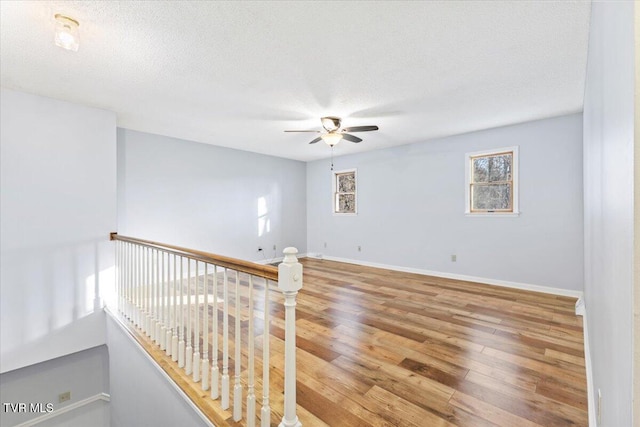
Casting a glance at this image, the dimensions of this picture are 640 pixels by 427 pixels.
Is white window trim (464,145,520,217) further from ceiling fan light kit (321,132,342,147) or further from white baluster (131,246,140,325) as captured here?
white baluster (131,246,140,325)

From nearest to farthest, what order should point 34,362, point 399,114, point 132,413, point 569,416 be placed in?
point 569,416 < point 132,413 < point 34,362 < point 399,114

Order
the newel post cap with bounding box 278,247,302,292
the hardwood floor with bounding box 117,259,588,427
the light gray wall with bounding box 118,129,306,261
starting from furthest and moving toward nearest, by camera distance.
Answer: the light gray wall with bounding box 118,129,306,261
the hardwood floor with bounding box 117,259,588,427
the newel post cap with bounding box 278,247,302,292

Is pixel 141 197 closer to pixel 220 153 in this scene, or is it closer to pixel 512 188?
pixel 220 153

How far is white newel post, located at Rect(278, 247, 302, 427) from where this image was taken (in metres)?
1.41

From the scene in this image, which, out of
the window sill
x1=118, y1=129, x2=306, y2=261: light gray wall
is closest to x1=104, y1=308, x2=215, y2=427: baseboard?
x1=118, y1=129, x2=306, y2=261: light gray wall

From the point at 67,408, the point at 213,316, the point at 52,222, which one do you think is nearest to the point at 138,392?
the point at 213,316

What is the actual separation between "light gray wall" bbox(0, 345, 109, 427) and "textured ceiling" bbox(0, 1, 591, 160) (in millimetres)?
3071

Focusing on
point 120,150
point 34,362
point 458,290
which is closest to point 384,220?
point 458,290

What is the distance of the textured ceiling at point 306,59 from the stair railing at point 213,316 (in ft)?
5.03

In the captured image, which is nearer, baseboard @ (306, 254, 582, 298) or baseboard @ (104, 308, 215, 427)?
baseboard @ (104, 308, 215, 427)

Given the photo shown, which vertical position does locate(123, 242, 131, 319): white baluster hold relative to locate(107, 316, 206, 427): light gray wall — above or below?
above

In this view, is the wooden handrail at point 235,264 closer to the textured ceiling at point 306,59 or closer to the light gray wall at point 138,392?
the light gray wall at point 138,392

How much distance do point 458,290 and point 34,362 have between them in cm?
519

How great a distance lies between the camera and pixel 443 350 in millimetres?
2455
